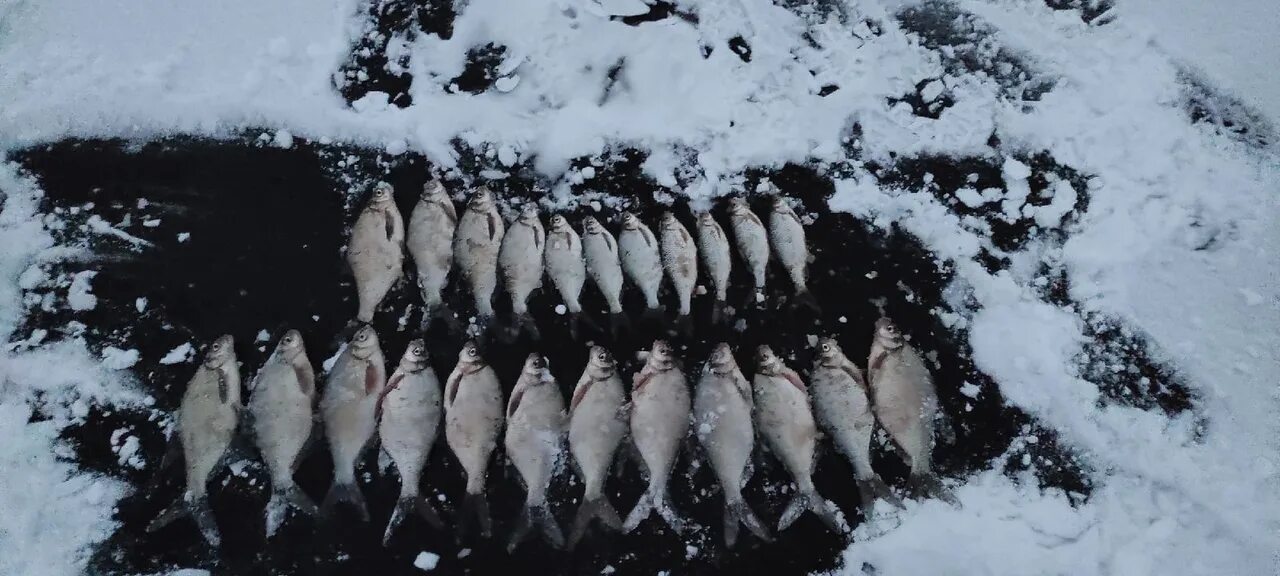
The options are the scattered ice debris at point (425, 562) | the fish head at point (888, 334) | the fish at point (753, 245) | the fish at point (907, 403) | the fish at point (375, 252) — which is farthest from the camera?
the fish at point (753, 245)

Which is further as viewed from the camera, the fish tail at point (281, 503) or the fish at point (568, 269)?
the fish at point (568, 269)

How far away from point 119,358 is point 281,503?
1.33m

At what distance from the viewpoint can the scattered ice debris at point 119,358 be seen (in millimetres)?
3893

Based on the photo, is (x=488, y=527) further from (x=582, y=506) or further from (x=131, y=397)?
(x=131, y=397)

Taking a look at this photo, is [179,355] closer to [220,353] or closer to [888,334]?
[220,353]

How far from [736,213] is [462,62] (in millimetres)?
2146

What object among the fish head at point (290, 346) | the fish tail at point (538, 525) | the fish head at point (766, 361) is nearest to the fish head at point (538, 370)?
the fish tail at point (538, 525)

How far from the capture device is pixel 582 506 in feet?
11.7

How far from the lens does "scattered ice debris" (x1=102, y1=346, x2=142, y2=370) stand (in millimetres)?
3893

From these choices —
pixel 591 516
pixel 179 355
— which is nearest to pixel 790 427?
pixel 591 516

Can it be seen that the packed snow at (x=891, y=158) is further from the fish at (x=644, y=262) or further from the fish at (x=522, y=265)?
the fish at (x=644, y=262)

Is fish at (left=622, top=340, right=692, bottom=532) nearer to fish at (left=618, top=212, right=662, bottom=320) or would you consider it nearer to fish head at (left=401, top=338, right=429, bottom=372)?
fish at (left=618, top=212, right=662, bottom=320)

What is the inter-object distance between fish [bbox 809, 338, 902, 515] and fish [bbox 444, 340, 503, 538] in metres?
1.77

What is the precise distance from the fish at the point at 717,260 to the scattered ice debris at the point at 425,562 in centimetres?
199
